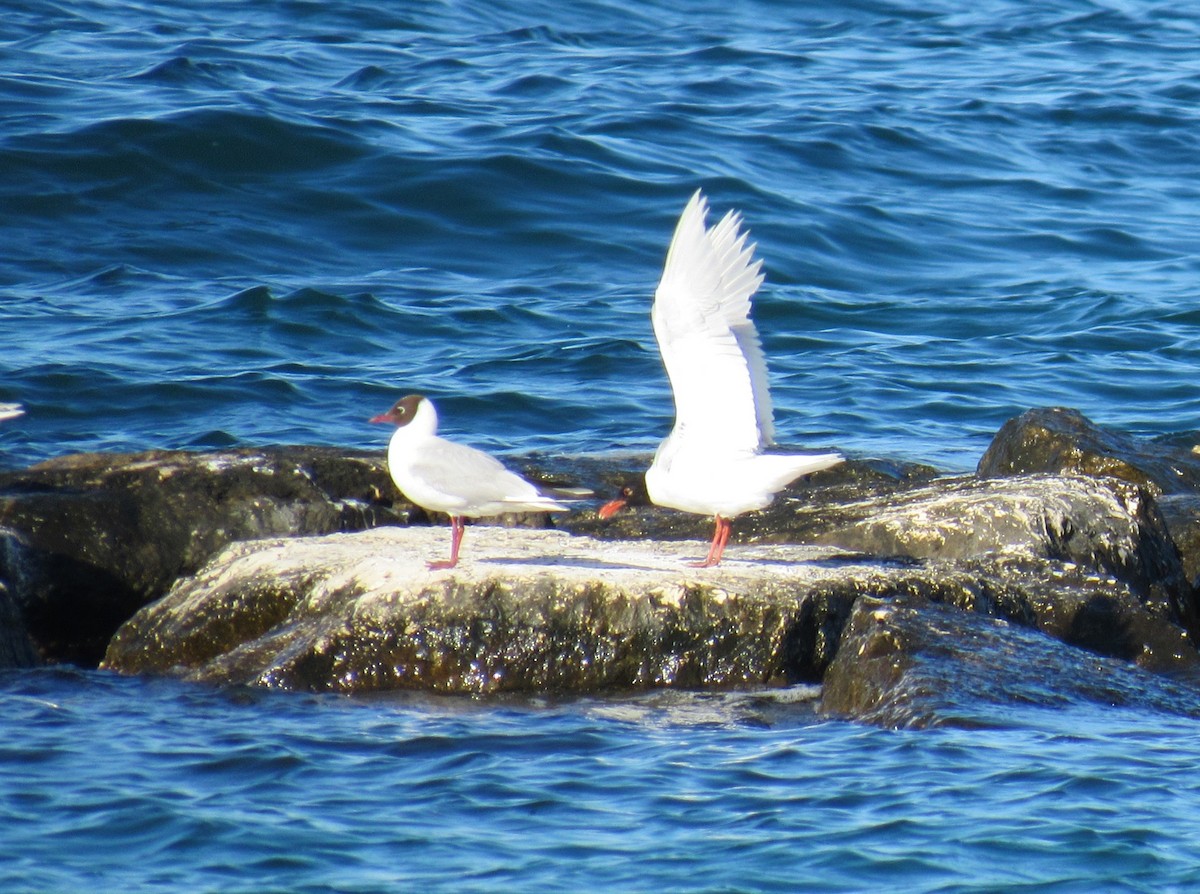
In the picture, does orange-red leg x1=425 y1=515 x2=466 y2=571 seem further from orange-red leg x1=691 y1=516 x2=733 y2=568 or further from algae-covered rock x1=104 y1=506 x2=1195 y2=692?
orange-red leg x1=691 y1=516 x2=733 y2=568

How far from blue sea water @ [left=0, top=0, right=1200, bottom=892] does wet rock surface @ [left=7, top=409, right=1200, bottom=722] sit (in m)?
0.30

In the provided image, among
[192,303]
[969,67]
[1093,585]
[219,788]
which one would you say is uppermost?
[969,67]

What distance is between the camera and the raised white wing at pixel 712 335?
6738mm

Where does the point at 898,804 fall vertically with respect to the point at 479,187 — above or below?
below

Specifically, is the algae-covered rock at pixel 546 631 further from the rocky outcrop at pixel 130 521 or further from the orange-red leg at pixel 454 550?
the rocky outcrop at pixel 130 521

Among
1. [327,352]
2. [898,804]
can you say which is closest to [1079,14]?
[327,352]

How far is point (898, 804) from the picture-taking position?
5520mm

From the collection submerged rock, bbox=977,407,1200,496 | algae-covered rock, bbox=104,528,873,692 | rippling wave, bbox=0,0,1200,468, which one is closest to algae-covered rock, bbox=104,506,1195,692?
algae-covered rock, bbox=104,528,873,692

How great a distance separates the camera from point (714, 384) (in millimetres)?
7047

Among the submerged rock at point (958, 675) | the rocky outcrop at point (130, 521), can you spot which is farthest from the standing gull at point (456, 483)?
the rocky outcrop at point (130, 521)

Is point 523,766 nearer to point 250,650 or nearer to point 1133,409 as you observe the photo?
point 250,650

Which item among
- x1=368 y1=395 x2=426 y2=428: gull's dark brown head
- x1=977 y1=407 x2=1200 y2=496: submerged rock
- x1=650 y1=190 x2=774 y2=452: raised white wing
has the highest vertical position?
x1=650 y1=190 x2=774 y2=452: raised white wing

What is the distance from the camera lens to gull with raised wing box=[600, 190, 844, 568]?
6758 millimetres

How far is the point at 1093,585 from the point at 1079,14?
21260 millimetres
